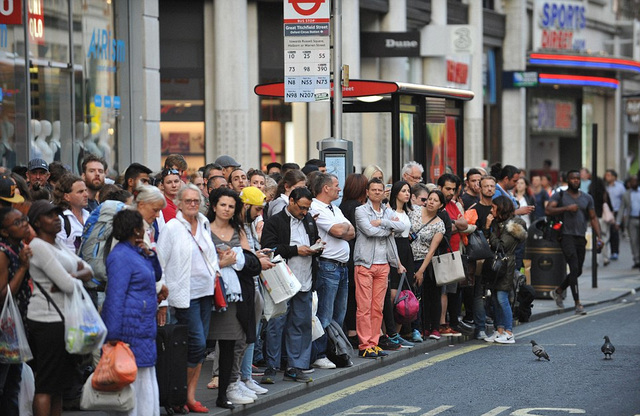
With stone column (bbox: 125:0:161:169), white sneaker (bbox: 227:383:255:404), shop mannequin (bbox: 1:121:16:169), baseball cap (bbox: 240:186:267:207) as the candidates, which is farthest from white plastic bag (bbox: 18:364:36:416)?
stone column (bbox: 125:0:161:169)

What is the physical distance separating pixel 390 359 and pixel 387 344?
42 cm

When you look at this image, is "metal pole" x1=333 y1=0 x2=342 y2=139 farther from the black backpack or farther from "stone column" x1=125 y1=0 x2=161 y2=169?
"stone column" x1=125 y1=0 x2=161 y2=169

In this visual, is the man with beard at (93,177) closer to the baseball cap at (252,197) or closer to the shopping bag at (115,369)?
the baseball cap at (252,197)

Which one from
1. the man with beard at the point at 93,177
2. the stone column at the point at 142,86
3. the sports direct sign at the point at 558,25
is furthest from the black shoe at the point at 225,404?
the sports direct sign at the point at 558,25

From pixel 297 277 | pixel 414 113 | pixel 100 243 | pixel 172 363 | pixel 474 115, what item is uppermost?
pixel 474 115

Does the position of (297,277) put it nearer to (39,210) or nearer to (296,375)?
(296,375)

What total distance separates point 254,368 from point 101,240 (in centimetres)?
327

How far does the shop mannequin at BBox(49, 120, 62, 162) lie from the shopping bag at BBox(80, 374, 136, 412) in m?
9.56

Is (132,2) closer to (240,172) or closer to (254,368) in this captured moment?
(240,172)

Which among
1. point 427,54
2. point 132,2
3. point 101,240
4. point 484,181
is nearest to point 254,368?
point 101,240

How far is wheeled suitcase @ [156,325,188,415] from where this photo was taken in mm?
9078

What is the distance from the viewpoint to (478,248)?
1433 cm

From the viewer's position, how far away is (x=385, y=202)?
1369cm

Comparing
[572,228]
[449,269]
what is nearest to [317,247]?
[449,269]
